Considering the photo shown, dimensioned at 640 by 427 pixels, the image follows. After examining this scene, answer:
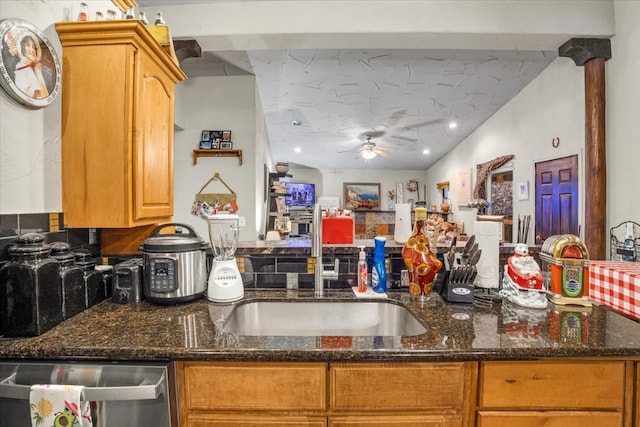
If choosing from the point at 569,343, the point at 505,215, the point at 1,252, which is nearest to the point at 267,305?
the point at 1,252

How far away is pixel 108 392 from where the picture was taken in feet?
2.99

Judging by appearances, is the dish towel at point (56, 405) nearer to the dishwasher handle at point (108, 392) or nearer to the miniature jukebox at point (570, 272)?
the dishwasher handle at point (108, 392)

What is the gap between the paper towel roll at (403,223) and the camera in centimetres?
168

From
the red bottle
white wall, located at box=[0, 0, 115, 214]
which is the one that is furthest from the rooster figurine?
white wall, located at box=[0, 0, 115, 214]

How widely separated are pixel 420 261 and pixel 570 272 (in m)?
0.58

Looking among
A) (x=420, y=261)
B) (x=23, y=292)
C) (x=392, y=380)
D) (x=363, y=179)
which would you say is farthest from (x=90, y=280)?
(x=363, y=179)

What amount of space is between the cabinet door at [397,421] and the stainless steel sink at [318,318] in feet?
1.47

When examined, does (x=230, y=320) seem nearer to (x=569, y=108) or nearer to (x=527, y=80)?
(x=569, y=108)

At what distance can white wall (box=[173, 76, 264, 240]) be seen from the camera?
3.59 m

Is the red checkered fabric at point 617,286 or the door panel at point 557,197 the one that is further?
the door panel at point 557,197

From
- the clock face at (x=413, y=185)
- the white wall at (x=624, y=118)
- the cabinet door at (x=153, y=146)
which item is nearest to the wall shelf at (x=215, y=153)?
the cabinet door at (x=153, y=146)

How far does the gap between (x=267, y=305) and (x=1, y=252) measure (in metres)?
0.94

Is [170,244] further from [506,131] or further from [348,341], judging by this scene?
[506,131]

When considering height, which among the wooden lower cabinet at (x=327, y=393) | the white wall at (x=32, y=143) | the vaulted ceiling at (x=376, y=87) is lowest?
the wooden lower cabinet at (x=327, y=393)
